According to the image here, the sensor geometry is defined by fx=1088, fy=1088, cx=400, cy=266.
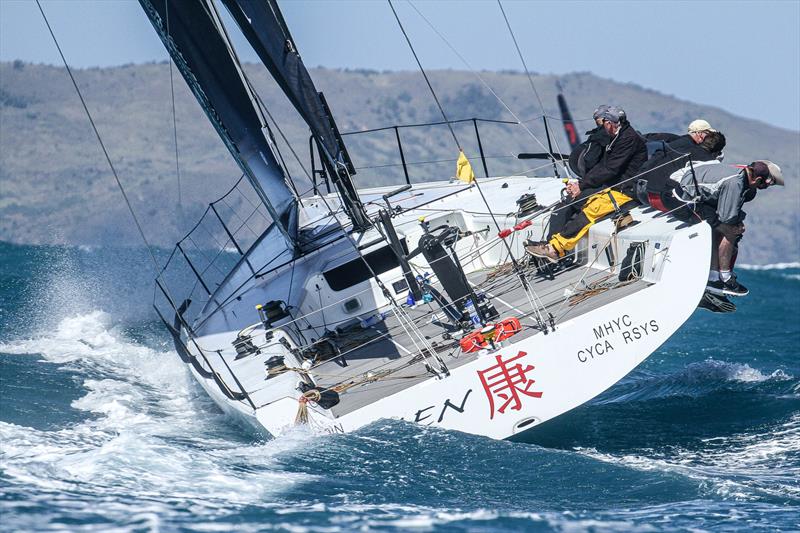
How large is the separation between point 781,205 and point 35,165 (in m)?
91.8

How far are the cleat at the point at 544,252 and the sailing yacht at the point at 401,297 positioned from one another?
0.59 feet

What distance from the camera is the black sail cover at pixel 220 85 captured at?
8.60 meters

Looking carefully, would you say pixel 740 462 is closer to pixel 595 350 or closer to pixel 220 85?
pixel 595 350

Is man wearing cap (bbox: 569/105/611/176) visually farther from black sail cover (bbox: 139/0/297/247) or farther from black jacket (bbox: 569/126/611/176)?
black sail cover (bbox: 139/0/297/247)

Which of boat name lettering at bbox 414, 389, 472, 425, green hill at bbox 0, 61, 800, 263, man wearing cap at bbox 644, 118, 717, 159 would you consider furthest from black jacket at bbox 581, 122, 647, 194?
green hill at bbox 0, 61, 800, 263

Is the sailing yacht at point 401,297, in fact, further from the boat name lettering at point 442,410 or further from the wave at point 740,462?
the wave at point 740,462

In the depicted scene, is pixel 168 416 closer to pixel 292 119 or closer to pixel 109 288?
pixel 109 288

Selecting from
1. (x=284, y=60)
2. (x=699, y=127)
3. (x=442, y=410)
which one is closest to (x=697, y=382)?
(x=699, y=127)

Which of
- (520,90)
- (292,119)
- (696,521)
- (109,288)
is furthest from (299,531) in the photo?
(520,90)

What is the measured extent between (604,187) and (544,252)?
70 cm

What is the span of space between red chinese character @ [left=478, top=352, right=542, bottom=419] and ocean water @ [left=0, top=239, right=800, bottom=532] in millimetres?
253

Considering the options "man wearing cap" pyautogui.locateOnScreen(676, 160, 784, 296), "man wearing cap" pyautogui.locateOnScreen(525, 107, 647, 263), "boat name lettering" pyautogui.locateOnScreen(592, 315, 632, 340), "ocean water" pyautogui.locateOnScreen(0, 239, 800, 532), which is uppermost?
"man wearing cap" pyautogui.locateOnScreen(525, 107, 647, 263)

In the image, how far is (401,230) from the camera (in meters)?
9.53

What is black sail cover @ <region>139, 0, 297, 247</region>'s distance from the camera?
Result: 860 centimetres
